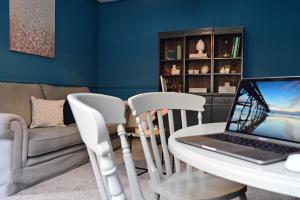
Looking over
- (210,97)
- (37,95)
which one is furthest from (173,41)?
(37,95)

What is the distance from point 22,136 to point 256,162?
1982 millimetres

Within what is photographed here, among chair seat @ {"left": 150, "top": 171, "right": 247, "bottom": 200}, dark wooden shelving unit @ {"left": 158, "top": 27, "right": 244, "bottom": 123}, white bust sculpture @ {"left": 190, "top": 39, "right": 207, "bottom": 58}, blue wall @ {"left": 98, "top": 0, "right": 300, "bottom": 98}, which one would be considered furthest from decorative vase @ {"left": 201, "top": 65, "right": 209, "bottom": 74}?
chair seat @ {"left": 150, "top": 171, "right": 247, "bottom": 200}

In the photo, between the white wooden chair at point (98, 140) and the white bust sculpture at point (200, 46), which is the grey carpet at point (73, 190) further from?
the white bust sculpture at point (200, 46)

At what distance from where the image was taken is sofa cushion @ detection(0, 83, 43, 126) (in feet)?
9.12

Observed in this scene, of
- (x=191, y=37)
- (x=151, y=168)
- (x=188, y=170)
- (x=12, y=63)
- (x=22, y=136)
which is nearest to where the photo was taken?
(x=151, y=168)

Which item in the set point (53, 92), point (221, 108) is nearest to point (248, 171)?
point (53, 92)

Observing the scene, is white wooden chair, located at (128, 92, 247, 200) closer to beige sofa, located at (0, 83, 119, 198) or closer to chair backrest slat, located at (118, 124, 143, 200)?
chair backrest slat, located at (118, 124, 143, 200)

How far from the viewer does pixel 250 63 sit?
4.19 meters

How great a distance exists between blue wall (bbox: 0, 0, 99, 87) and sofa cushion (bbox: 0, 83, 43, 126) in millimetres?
294

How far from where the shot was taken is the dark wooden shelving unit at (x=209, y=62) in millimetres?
4020

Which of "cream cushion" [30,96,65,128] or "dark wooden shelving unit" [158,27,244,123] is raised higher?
"dark wooden shelving unit" [158,27,244,123]

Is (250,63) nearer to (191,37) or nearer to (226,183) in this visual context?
(191,37)

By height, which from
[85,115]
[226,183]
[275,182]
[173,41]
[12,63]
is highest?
[173,41]

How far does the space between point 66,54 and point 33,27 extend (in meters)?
0.79
